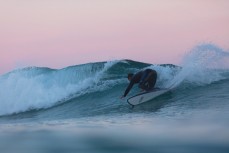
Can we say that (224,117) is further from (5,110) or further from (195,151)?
(5,110)

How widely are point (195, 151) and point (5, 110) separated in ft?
46.0

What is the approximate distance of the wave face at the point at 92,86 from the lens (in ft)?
42.0

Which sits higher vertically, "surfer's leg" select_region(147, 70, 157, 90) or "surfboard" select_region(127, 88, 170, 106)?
"surfer's leg" select_region(147, 70, 157, 90)

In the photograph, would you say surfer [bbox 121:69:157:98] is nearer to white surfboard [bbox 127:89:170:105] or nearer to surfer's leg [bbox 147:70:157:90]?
surfer's leg [bbox 147:70:157:90]

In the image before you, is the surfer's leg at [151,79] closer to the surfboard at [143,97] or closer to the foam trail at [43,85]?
the surfboard at [143,97]

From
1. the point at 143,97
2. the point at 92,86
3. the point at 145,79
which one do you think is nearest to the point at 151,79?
the point at 145,79

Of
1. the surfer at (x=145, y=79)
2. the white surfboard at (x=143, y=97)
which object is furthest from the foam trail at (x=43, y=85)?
the white surfboard at (x=143, y=97)

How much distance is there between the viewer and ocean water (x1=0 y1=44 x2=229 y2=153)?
6405 millimetres

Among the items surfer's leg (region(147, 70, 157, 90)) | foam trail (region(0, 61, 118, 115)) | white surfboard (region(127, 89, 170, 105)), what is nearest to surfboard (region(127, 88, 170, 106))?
white surfboard (region(127, 89, 170, 105))

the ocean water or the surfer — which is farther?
the surfer

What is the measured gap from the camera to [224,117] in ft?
26.5

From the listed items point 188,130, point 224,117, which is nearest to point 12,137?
point 188,130

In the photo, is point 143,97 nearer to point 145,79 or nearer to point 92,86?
point 145,79

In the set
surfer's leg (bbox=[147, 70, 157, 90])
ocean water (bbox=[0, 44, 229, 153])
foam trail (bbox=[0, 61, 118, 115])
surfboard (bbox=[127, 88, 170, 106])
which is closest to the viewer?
ocean water (bbox=[0, 44, 229, 153])
